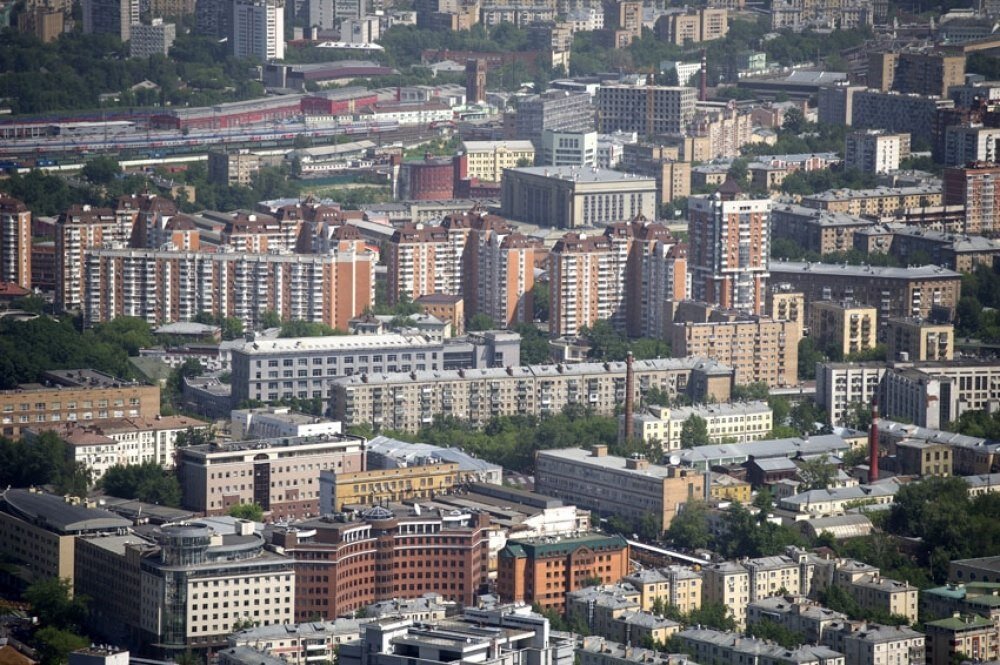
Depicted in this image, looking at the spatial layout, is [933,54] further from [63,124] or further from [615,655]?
[615,655]

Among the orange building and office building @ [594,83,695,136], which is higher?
office building @ [594,83,695,136]

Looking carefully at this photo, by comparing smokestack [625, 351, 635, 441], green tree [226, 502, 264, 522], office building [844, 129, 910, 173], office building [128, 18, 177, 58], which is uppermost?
office building [128, 18, 177, 58]

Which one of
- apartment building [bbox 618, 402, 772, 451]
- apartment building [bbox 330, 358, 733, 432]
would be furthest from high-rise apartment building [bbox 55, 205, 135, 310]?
apartment building [bbox 618, 402, 772, 451]

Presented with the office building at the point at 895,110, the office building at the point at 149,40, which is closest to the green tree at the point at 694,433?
the office building at the point at 895,110

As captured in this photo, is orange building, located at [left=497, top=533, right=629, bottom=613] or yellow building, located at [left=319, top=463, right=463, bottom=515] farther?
yellow building, located at [left=319, top=463, right=463, bottom=515]

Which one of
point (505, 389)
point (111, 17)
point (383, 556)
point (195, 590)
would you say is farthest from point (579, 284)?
point (111, 17)

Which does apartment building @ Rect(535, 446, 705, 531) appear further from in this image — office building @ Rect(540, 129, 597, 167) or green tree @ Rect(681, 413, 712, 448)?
office building @ Rect(540, 129, 597, 167)

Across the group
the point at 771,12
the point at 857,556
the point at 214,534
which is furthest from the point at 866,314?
the point at 771,12
